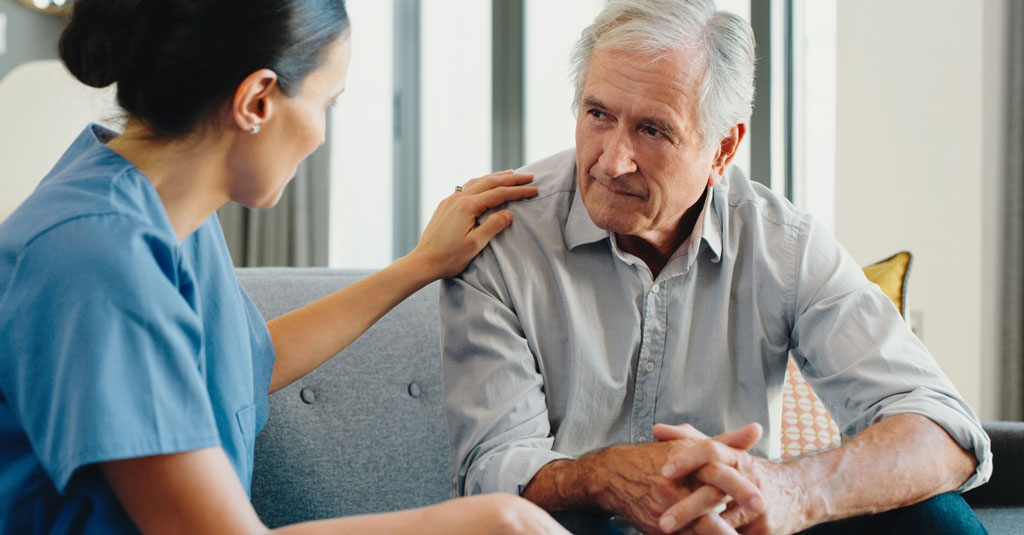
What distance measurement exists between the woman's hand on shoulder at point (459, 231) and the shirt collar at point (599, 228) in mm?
103

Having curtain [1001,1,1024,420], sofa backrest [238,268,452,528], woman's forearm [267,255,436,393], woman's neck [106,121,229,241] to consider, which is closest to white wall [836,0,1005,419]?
curtain [1001,1,1024,420]

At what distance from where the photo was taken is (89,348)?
0.79m

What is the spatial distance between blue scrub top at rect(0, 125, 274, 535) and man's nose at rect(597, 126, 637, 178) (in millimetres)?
641

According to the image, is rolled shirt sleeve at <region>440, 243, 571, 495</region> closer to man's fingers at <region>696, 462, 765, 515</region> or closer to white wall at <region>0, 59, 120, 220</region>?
man's fingers at <region>696, 462, 765, 515</region>

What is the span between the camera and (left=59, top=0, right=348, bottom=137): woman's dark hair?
922 mm

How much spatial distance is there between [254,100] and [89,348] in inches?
12.4

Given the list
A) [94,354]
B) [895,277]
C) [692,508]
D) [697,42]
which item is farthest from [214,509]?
[895,277]

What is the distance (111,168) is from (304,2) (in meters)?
0.26

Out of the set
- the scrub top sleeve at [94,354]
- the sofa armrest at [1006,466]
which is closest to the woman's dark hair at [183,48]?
the scrub top sleeve at [94,354]

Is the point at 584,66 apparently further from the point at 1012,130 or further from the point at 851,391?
the point at 1012,130

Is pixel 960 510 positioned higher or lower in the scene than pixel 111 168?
lower

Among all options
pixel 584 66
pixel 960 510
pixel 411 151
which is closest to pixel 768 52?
pixel 411 151

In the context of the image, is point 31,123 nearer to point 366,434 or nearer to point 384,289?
point 366,434

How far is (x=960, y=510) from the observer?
121cm
